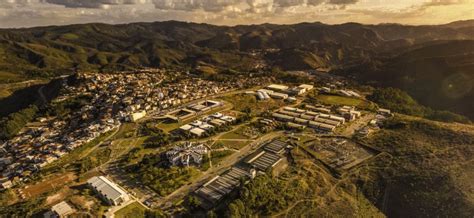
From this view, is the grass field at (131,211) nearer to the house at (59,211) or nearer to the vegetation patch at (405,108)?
the house at (59,211)

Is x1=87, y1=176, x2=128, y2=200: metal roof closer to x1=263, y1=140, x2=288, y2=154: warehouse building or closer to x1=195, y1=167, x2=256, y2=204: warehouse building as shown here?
x1=195, y1=167, x2=256, y2=204: warehouse building

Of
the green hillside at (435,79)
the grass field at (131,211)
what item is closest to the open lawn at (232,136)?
the grass field at (131,211)

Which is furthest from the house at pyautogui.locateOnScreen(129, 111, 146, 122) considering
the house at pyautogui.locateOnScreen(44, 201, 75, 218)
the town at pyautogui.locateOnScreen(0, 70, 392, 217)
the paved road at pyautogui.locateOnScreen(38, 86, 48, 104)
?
the paved road at pyautogui.locateOnScreen(38, 86, 48, 104)

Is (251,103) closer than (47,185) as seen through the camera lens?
No

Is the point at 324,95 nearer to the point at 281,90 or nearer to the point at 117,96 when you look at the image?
the point at 281,90

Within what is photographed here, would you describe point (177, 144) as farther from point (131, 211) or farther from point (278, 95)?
point (278, 95)

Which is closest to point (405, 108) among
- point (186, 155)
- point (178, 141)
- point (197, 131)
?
point (197, 131)
